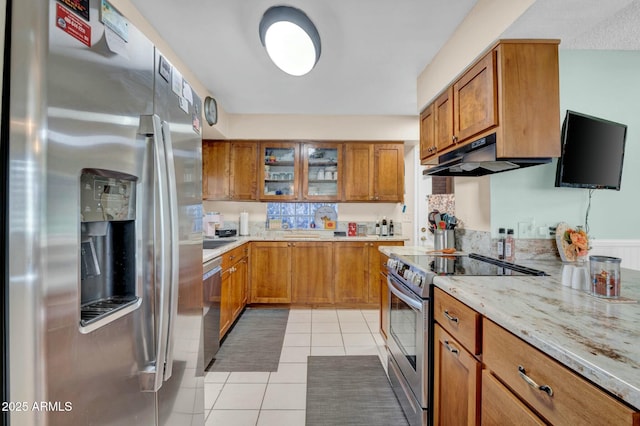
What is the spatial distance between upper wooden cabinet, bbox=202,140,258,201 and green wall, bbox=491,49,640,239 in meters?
3.13

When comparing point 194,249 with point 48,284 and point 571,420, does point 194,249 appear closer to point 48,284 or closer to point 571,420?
point 48,284

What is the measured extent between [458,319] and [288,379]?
5.02ft

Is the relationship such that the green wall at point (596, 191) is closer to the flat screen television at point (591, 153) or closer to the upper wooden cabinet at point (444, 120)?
the flat screen television at point (591, 153)

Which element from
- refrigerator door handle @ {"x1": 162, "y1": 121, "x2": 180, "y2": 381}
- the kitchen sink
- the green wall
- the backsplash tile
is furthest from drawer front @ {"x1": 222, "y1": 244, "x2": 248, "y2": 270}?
the green wall

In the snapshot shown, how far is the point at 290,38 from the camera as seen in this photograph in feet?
6.99

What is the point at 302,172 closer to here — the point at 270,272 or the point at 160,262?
the point at 270,272

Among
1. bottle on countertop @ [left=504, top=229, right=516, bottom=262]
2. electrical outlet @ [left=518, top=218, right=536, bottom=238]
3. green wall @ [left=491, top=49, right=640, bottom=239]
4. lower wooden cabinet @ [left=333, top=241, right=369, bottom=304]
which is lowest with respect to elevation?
lower wooden cabinet @ [left=333, top=241, right=369, bottom=304]

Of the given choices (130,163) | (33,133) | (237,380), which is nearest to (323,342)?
(237,380)

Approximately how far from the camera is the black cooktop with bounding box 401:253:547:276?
1666 millimetres

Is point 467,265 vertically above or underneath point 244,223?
underneath

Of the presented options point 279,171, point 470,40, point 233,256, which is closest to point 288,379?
point 233,256

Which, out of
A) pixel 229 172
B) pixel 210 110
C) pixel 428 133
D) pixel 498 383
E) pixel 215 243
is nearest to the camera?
pixel 498 383

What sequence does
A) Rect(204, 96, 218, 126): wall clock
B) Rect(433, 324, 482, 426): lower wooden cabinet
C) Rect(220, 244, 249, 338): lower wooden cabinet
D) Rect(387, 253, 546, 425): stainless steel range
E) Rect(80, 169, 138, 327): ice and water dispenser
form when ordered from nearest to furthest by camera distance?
Rect(80, 169, 138, 327): ice and water dispenser < Rect(433, 324, 482, 426): lower wooden cabinet < Rect(387, 253, 546, 425): stainless steel range < Rect(220, 244, 249, 338): lower wooden cabinet < Rect(204, 96, 218, 126): wall clock

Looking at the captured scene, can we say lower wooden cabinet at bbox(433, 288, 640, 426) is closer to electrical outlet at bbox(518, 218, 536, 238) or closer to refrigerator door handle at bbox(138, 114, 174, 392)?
electrical outlet at bbox(518, 218, 536, 238)
